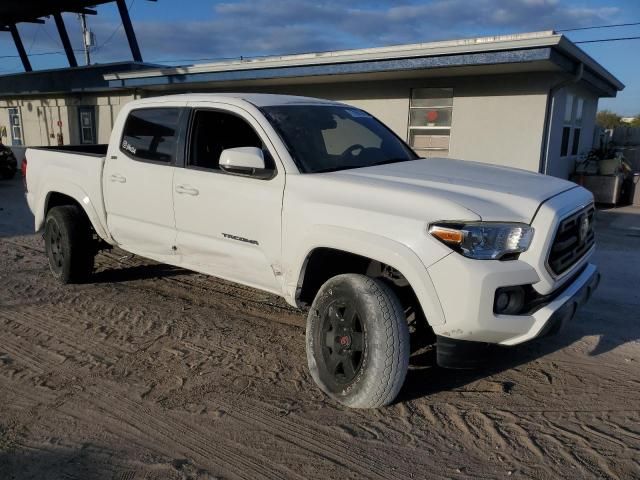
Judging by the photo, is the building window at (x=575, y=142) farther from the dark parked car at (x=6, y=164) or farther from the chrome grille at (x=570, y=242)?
the dark parked car at (x=6, y=164)

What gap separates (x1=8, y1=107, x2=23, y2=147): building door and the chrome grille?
25.8 m

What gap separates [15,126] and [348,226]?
25.9 meters

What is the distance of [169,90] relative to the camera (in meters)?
17.7

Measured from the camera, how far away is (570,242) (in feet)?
11.4

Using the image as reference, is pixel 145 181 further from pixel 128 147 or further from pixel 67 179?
pixel 67 179

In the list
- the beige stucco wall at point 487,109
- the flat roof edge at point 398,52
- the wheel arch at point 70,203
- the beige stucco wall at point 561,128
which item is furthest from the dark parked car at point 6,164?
the beige stucco wall at point 561,128

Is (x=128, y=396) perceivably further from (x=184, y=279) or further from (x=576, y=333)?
(x=576, y=333)

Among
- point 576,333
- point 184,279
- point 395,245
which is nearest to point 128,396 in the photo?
point 395,245

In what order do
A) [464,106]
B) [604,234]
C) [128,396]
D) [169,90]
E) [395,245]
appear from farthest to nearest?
[169,90]
[464,106]
[604,234]
[128,396]
[395,245]

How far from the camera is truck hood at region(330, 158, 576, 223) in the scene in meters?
3.16

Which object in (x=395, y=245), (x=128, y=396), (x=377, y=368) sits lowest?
(x=128, y=396)

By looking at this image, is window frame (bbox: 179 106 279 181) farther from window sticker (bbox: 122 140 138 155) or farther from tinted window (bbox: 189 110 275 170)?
window sticker (bbox: 122 140 138 155)

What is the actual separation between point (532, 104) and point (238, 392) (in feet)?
29.8

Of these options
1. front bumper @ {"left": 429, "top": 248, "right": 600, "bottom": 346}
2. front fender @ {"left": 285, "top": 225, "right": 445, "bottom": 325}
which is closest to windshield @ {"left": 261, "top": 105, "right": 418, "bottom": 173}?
front fender @ {"left": 285, "top": 225, "right": 445, "bottom": 325}
